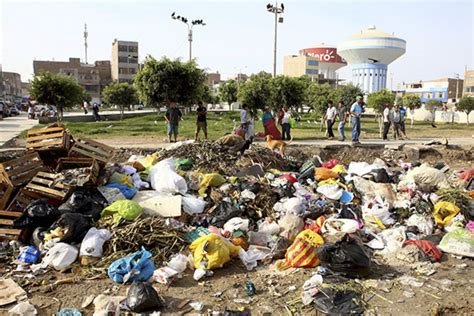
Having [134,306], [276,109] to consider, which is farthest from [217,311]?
[276,109]

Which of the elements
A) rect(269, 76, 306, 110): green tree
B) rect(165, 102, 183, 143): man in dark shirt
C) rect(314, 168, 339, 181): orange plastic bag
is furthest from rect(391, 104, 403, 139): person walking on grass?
rect(269, 76, 306, 110): green tree

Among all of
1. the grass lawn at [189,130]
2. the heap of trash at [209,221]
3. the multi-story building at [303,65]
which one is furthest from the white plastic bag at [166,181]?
the multi-story building at [303,65]

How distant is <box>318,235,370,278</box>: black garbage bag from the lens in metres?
4.05

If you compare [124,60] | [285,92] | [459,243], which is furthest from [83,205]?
[124,60]

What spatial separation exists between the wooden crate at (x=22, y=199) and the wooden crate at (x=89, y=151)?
105 centimetres

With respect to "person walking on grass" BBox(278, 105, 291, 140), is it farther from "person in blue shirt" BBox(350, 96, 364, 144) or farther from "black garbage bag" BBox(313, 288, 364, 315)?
"black garbage bag" BBox(313, 288, 364, 315)

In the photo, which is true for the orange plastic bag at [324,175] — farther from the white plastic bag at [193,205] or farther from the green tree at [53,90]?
the green tree at [53,90]

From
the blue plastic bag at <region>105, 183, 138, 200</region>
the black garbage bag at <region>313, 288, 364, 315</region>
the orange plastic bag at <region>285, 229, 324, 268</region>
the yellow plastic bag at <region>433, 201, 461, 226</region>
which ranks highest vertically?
the blue plastic bag at <region>105, 183, 138, 200</region>

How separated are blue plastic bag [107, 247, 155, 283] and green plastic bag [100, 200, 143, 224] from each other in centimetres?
96

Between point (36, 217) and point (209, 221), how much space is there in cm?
224

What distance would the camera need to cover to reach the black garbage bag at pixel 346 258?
405 centimetres

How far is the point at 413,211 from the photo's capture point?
6.18 metres

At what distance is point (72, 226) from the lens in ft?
15.9

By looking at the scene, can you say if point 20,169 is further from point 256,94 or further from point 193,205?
point 256,94
